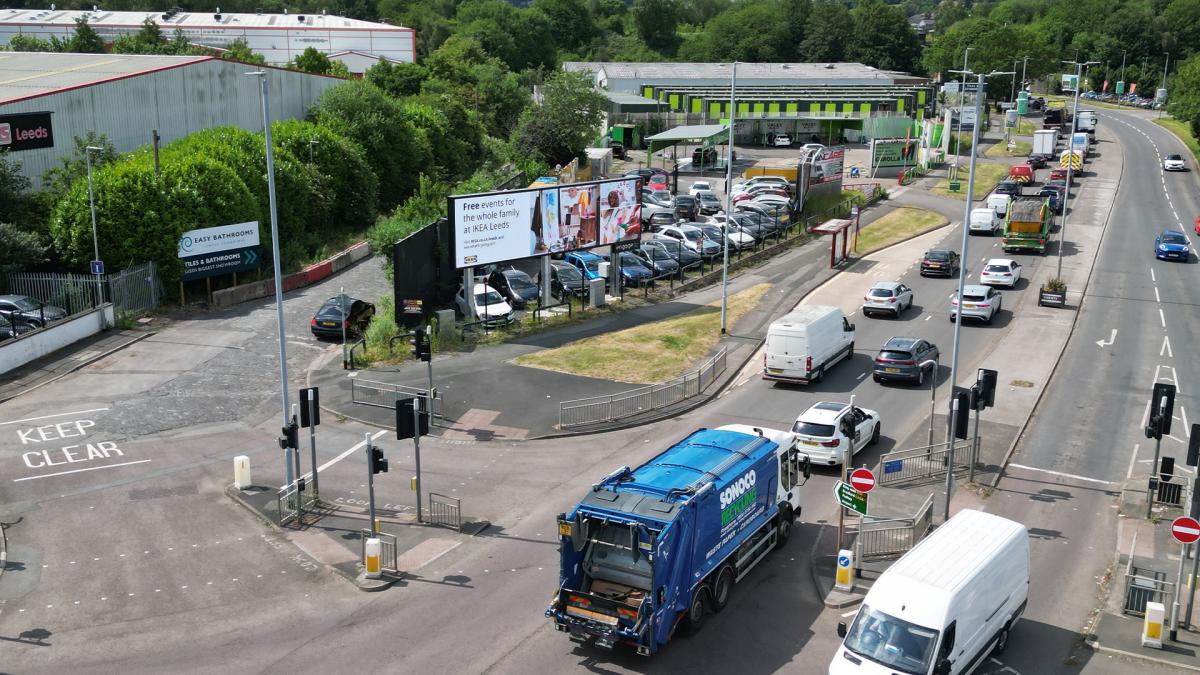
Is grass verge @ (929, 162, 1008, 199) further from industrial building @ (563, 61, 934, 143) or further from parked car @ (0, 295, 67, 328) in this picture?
parked car @ (0, 295, 67, 328)

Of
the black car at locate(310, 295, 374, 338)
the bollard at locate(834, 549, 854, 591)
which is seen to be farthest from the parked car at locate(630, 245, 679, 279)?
the bollard at locate(834, 549, 854, 591)

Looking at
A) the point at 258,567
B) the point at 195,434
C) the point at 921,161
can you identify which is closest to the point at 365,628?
A: the point at 258,567

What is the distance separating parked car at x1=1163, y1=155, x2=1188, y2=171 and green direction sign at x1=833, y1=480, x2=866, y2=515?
83.2m

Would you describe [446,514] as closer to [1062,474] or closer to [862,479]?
[862,479]

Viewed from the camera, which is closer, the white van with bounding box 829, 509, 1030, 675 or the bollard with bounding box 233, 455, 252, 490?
the white van with bounding box 829, 509, 1030, 675

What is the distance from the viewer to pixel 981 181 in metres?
82.4

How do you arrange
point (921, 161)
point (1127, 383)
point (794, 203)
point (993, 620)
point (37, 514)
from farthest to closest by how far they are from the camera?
point (921, 161) → point (794, 203) → point (1127, 383) → point (37, 514) → point (993, 620)

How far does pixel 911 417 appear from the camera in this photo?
33.3 m

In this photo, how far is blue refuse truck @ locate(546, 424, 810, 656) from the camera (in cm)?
1842

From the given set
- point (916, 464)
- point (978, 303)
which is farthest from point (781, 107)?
point (916, 464)

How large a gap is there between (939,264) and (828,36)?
129 metres

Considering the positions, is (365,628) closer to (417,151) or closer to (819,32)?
(417,151)

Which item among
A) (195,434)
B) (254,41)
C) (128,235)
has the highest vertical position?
(254,41)

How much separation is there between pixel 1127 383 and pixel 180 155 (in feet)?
132
